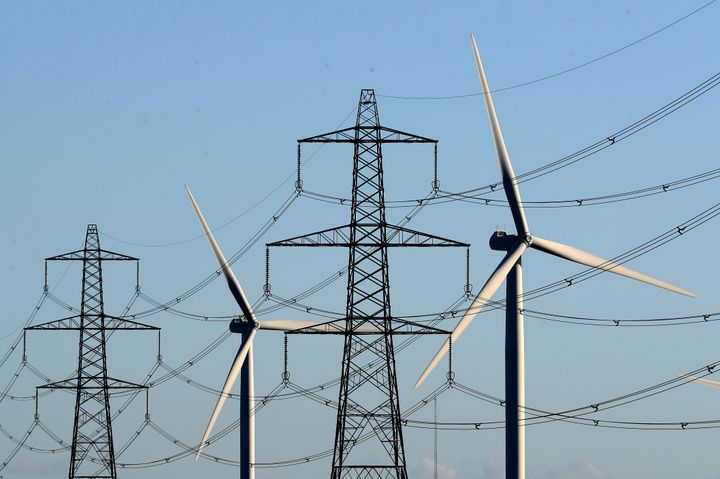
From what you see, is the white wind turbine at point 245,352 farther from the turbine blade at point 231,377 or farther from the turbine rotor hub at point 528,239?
the turbine rotor hub at point 528,239

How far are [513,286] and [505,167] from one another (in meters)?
6.65

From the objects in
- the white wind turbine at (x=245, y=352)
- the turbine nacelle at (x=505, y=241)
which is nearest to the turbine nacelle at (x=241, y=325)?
the white wind turbine at (x=245, y=352)

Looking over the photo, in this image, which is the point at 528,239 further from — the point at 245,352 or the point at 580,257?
the point at 245,352

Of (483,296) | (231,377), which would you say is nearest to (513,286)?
(483,296)

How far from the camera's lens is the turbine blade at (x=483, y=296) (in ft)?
388

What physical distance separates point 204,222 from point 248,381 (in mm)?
15053

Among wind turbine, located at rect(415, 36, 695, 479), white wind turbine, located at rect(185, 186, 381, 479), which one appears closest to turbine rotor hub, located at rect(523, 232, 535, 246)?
wind turbine, located at rect(415, 36, 695, 479)

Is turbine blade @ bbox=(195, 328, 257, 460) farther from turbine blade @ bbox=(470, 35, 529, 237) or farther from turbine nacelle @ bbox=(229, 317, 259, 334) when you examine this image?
turbine blade @ bbox=(470, 35, 529, 237)

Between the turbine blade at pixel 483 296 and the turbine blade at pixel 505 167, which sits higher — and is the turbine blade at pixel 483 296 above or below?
below

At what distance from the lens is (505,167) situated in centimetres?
12262

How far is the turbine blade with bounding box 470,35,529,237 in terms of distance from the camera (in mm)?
121562

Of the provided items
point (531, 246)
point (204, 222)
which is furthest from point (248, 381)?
point (531, 246)

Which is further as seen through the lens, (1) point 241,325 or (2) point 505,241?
(1) point 241,325

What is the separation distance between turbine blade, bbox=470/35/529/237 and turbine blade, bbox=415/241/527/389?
1.32m
